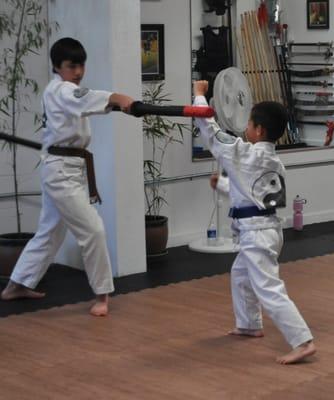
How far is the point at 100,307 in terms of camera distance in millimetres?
5277

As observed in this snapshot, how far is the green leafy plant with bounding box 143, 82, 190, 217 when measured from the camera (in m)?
7.02

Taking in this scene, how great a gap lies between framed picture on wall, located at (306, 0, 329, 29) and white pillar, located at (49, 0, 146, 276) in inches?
111

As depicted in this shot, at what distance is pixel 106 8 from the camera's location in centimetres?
594

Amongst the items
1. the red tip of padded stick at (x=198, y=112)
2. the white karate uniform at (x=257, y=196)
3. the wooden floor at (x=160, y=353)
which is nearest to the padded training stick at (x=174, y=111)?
the red tip of padded stick at (x=198, y=112)

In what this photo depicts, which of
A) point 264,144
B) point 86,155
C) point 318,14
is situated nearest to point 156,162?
point 86,155

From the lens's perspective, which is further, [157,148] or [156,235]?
[157,148]

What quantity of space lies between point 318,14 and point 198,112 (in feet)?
15.0

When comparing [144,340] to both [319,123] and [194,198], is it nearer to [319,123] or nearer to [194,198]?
[194,198]

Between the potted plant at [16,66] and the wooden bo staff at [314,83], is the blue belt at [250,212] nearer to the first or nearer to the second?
the potted plant at [16,66]

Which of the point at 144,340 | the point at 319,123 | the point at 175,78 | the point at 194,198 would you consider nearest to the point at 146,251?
the point at 194,198

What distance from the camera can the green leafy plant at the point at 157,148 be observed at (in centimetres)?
702

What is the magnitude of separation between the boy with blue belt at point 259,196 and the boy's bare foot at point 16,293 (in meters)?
1.66

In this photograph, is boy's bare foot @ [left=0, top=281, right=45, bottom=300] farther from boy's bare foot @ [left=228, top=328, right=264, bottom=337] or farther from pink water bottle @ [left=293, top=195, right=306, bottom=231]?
pink water bottle @ [left=293, top=195, right=306, bottom=231]

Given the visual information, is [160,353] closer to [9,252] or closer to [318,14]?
[9,252]
